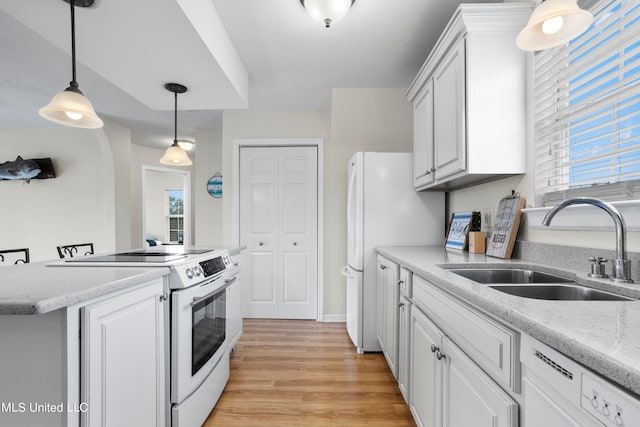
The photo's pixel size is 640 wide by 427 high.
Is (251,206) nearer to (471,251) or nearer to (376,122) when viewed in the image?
(376,122)

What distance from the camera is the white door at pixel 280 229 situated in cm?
359

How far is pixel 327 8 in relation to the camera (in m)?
1.75

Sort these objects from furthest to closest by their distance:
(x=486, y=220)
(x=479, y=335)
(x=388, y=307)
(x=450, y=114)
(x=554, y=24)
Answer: (x=388, y=307) → (x=486, y=220) → (x=450, y=114) → (x=554, y=24) → (x=479, y=335)

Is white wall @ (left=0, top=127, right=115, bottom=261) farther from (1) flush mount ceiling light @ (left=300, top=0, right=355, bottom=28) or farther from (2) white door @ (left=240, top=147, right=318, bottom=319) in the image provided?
(1) flush mount ceiling light @ (left=300, top=0, right=355, bottom=28)

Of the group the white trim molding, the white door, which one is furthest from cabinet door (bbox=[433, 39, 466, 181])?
the white door

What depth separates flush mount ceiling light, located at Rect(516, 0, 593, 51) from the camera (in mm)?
1016

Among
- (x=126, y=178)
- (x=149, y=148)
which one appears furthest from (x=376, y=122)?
(x=149, y=148)

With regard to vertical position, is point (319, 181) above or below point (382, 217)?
above

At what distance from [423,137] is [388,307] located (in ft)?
4.07

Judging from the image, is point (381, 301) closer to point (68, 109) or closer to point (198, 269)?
point (198, 269)

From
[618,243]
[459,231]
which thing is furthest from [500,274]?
[459,231]

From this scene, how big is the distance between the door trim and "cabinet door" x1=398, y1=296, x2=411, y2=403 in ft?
5.50

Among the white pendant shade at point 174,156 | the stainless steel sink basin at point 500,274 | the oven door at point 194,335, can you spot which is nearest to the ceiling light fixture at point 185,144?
the white pendant shade at point 174,156

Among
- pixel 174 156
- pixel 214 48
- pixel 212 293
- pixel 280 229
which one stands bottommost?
pixel 212 293
